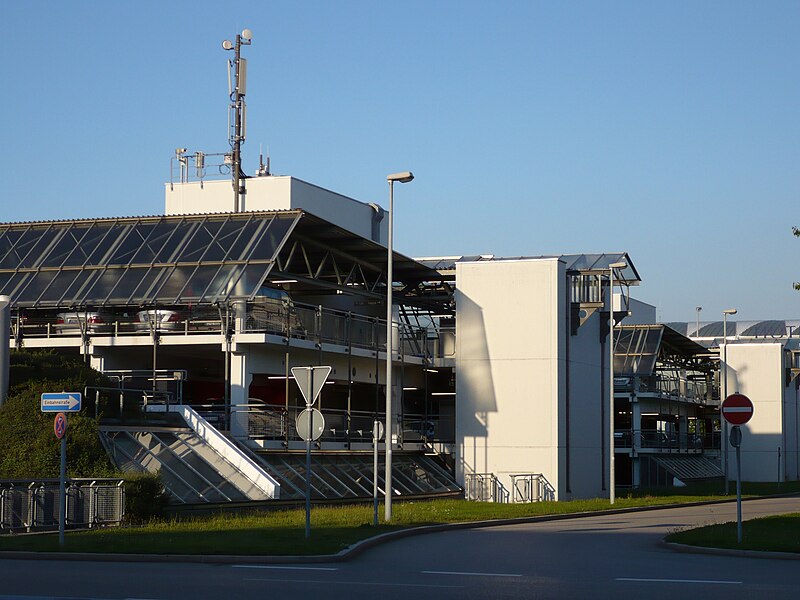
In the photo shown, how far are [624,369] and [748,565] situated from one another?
174 feet

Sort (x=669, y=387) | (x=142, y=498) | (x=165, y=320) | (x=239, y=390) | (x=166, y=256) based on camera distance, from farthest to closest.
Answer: (x=669, y=387), (x=166, y=256), (x=165, y=320), (x=239, y=390), (x=142, y=498)

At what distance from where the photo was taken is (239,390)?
3972 centimetres

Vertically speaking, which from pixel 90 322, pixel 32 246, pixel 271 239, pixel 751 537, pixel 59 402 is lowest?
pixel 751 537

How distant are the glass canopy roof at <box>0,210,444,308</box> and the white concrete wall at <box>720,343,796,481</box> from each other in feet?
140

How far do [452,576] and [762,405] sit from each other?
227ft

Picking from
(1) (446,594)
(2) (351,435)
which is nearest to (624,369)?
(2) (351,435)

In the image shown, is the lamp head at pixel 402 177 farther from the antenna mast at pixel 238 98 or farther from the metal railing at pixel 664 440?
the metal railing at pixel 664 440

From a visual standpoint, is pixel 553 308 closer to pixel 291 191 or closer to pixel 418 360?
pixel 418 360

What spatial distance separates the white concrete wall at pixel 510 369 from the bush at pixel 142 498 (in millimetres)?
21212

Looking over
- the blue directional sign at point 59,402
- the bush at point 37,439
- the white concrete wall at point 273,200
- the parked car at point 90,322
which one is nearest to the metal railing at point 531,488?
the parked car at point 90,322

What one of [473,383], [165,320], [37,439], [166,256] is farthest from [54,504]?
[473,383]

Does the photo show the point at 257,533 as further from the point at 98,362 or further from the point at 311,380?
the point at 98,362

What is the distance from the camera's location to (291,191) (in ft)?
204

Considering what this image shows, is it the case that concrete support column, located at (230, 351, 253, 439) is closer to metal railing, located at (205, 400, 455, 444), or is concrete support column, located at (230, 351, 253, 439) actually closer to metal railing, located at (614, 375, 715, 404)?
metal railing, located at (205, 400, 455, 444)
